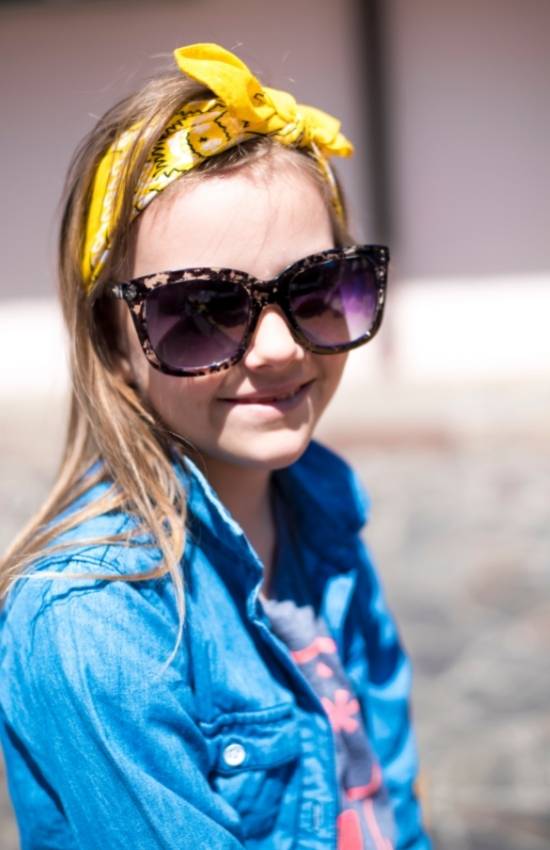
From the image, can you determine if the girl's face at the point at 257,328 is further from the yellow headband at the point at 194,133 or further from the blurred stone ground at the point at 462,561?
the blurred stone ground at the point at 462,561

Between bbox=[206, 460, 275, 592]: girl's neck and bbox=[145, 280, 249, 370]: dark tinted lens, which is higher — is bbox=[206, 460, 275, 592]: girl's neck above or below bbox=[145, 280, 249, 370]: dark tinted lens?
below

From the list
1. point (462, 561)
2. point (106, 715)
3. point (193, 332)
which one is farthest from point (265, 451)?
point (462, 561)

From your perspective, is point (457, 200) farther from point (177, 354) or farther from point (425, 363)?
point (177, 354)

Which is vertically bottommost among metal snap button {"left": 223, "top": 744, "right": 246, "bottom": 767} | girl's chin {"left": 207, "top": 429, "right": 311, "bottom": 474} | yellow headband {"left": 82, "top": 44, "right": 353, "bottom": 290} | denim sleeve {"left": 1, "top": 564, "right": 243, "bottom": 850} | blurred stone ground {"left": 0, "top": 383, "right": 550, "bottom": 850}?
blurred stone ground {"left": 0, "top": 383, "right": 550, "bottom": 850}

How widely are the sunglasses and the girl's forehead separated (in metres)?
0.02

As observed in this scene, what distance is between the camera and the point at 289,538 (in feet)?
5.18

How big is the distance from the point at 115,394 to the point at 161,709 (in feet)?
1.42

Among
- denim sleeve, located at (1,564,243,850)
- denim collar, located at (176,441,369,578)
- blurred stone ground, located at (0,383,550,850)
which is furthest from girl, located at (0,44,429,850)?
blurred stone ground, located at (0,383,550,850)

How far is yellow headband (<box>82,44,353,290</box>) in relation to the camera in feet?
4.12

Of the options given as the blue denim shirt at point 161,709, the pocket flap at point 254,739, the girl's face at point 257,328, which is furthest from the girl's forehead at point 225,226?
the pocket flap at point 254,739

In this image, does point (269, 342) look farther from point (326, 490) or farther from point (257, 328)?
point (326, 490)

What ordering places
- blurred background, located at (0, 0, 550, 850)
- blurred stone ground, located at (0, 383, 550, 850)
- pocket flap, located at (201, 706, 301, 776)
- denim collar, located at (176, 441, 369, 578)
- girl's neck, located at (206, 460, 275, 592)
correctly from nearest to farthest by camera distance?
pocket flap, located at (201, 706, 301, 776) < girl's neck, located at (206, 460, 275, 592) < denim collar, located at (176, 441, 369, 578) < blurred stone ground, located at (0, 383, 550, 850) < blurred background, located at (0, 0, 550, 850)

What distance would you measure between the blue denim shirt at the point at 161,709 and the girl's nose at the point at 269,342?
16 cm

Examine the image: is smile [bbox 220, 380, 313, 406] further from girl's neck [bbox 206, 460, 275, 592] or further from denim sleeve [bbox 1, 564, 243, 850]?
denim sleeve [bbox 1, 564, 243, 850]
